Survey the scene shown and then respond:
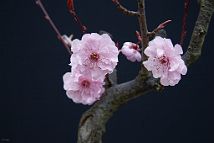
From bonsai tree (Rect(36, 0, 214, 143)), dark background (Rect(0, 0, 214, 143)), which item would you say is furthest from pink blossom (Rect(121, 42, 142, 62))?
dark background (Rect(0, 0, 214, 143))

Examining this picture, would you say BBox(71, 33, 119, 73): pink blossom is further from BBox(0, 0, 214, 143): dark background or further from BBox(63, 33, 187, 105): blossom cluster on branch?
BBox(0, 0, 214, 143): dark background

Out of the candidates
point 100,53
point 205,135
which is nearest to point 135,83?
point 100,53

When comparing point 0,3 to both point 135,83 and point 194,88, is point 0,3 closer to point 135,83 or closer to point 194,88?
point 194,88

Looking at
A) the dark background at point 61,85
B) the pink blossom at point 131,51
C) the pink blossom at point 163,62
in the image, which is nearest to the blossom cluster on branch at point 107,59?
the pink blossom at point 163,62

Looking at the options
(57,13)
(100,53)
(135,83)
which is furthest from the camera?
(57,13)

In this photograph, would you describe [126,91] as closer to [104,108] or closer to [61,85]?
[104,108]

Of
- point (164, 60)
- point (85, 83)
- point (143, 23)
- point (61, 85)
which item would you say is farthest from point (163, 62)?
point (61, 85)
